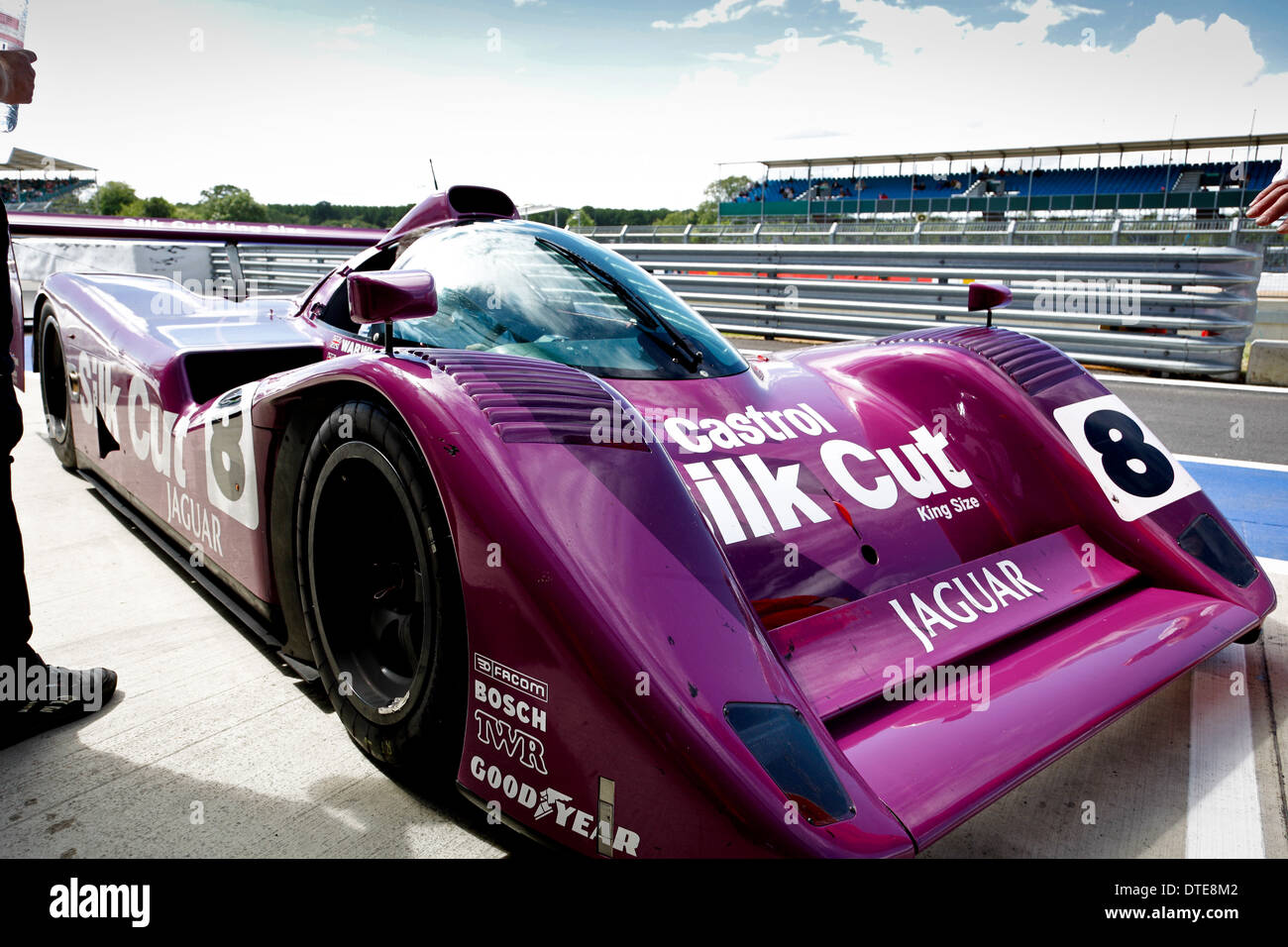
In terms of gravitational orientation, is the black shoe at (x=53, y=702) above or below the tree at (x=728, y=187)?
below

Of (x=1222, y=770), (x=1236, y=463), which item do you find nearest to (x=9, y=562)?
(x=1222, y=770)

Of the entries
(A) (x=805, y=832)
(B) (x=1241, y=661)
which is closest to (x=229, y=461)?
(A) (x=805, y=832)

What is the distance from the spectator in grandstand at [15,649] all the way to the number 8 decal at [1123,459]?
2.66m

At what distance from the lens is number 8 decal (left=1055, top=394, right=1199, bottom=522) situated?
2373 millimetres

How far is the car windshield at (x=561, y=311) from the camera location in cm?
228

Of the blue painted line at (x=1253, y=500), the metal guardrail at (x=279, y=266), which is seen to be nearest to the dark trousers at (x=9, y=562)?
the blue painted line at (x=1253, y=500)

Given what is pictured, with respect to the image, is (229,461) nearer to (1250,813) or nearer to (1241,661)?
(1250,813)

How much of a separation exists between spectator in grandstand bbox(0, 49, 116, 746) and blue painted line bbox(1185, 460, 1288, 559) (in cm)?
388

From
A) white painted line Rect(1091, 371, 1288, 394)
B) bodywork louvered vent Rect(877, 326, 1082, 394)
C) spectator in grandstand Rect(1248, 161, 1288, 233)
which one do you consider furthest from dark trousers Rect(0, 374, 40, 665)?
white painted line Rect(1091, 371, 1288, 394)

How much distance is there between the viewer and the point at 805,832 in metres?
1.25

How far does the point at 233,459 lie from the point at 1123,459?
95.1 inches

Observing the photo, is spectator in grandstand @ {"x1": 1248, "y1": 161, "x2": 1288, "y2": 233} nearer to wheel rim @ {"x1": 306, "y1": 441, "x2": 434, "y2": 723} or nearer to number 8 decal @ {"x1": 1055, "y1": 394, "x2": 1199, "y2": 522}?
number 8 decal @ {"x1": 1055, "y1": 394, "x2": 1199, "y2": 522}

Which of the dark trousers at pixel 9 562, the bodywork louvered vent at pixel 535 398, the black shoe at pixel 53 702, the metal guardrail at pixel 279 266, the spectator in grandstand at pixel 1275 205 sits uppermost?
the metal guardrail at pixel 279 266

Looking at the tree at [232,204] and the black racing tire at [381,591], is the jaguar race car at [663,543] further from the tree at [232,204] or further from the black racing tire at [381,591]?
the tree at [232,204]
